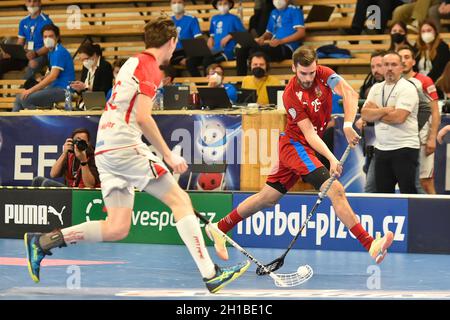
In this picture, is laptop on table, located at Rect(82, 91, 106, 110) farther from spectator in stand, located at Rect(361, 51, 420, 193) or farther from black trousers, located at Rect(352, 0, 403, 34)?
black trousers, located at Rect(352, 0, 403, 34)

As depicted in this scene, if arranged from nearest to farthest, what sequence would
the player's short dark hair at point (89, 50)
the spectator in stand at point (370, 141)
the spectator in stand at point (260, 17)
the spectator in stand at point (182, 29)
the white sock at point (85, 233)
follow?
1. the white sock at point (85, 233)
2. the spectator in stand at point (370, 141)
3. the player's short dark hair at point (89, 50)
4. the spectator in stand at point (260, 17)
5. the spectator in stand at point (182, 29)

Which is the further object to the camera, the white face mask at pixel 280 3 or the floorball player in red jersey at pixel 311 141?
the white face mask at pixel 280 3

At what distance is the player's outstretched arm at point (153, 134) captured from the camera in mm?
6652

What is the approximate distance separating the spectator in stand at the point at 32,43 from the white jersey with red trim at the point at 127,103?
9.80m

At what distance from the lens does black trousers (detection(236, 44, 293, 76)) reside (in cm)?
1496

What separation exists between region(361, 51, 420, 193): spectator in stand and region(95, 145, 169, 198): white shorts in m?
3.96

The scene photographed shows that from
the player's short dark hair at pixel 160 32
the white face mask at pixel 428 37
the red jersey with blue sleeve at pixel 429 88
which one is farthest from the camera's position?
the white face mask at pixel 428 37

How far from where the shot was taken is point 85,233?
7.20 metres

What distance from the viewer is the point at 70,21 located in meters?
18.6

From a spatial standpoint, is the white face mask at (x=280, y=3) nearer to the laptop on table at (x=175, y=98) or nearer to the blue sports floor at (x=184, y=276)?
the laptop on table at (x=175, y=98)

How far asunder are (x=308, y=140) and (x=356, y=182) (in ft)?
10.4

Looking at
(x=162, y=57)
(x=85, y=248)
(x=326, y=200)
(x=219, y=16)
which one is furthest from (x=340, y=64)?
(x=162, y=57)

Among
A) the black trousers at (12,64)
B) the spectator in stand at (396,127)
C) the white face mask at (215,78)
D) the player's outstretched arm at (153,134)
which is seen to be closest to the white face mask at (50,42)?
the black trousers at (12,64)

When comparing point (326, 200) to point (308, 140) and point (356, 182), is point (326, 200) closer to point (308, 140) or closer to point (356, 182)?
point (356, 182)
